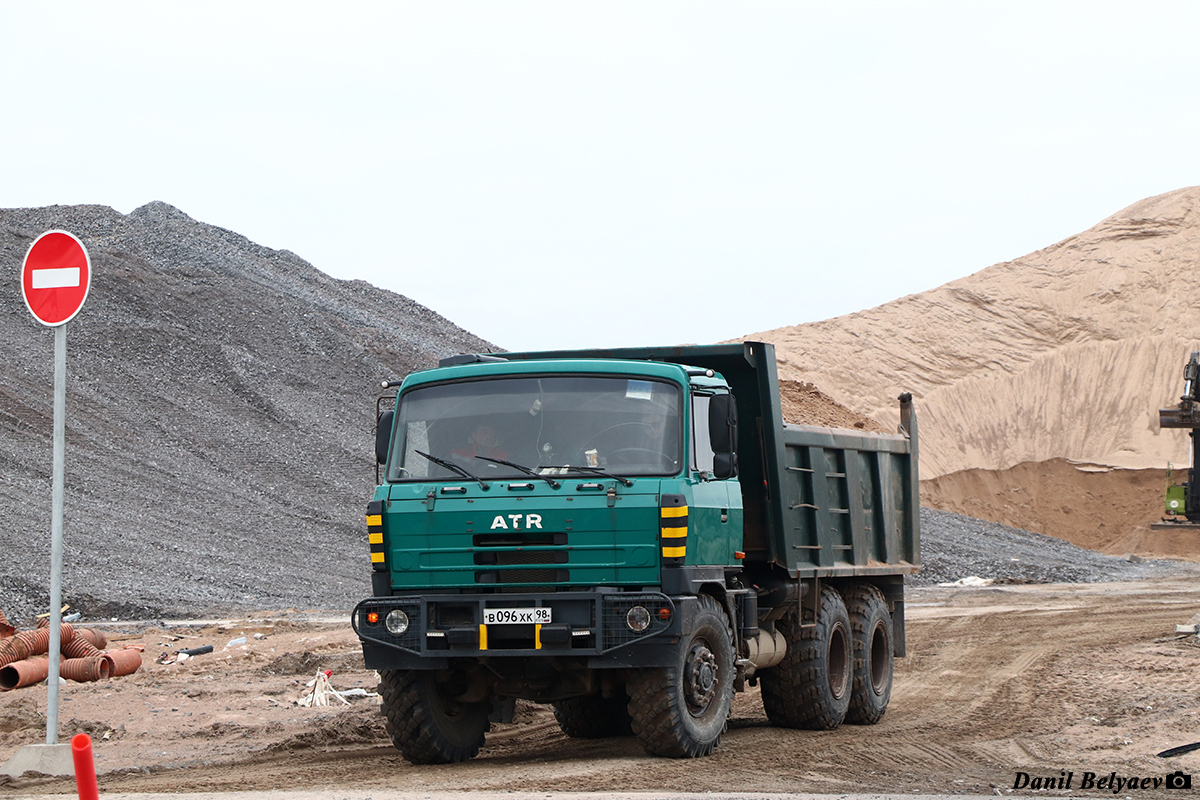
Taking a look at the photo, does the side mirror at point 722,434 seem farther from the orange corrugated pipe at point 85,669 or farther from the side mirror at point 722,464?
the orange corrugated pipe at point 85,669

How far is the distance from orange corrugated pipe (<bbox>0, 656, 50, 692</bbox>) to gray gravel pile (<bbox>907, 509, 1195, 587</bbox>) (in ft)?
74.3

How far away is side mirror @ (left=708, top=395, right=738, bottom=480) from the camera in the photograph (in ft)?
29.2

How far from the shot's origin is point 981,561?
1474 inches

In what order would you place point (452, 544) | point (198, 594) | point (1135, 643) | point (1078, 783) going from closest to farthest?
point (1078, 783), point (452, 544), point (1135, 643), point (198, 594)

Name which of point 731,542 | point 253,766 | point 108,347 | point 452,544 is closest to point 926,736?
point 731,542

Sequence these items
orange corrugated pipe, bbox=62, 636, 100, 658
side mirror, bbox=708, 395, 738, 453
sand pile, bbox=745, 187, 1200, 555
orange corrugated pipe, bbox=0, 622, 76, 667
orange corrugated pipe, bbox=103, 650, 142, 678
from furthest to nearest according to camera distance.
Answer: sand pile, bbox=745, 187, 1200, 555 < orange corrugated pipe, bbox=62, 636, 100, 658 < orange corrugated pipe, bbox=103, 650, 142, 678 < orange corrugated pipe, bbox=0, 622, 76, 667 < side mirror, bbox=708, 395, 738, 453

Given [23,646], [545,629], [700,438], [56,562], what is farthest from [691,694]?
[23,646]

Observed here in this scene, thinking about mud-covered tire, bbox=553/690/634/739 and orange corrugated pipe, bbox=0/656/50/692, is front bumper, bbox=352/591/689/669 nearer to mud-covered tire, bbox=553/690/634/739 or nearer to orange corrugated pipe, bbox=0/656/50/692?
mud-covered tire, bbox=553/690/634/739

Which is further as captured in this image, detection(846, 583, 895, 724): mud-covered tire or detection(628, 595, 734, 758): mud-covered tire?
detection(846, 583, 895, 724): mud-covered tire

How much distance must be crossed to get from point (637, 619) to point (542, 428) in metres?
1.42

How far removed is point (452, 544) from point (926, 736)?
4344 mm

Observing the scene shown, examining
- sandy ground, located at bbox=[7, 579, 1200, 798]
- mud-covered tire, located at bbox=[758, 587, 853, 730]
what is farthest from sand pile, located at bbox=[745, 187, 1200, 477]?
mud-covered tire, located at bbox=[758, 587, 853, 730]

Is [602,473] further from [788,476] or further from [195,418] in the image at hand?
[195,418]

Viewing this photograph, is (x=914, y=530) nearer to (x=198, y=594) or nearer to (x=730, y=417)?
(x=730, y=417)
